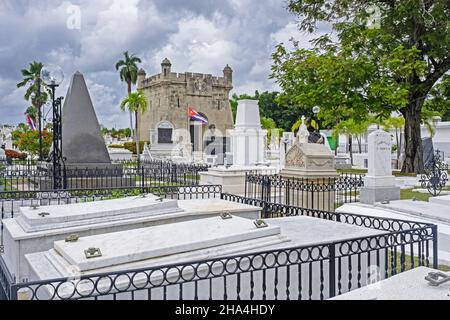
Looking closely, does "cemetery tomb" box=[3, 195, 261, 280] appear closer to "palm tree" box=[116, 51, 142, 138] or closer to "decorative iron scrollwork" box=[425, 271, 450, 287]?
"decorative iron scrollwork" box=[425, 271, 450, 287]

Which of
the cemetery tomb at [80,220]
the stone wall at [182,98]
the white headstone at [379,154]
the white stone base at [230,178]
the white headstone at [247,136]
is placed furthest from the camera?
the stone wall at [182,98]

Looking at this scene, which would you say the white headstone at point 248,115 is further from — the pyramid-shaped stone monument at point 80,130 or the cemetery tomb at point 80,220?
the cemetery tomb at point 80,220

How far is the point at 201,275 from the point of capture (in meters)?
3.81

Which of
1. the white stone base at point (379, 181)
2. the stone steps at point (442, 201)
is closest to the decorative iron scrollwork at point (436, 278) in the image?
the stone steps at point (442, 201)

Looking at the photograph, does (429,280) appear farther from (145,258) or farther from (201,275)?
(145,258)

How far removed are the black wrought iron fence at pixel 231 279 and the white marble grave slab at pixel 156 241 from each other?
Answer: 0.24 m

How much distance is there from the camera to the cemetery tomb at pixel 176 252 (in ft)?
12.1

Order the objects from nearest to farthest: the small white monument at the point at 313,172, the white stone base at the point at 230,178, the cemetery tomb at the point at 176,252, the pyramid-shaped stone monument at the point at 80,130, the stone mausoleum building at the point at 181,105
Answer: the cemetery tomb at the point at 176,252 → the small white monument at the point at 313,172 → the white stone base at the point at 230,178 → the pyramid-shaped stone monument at the point at 80,130 → the stone mausoleum building at the point at 181,105

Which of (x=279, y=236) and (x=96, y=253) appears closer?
(x=96, y=253)

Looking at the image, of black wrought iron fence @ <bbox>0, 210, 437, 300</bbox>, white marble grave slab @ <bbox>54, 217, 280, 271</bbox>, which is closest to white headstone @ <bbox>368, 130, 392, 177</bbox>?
black wrought iron fence @ <bbox>0, 210, 437, 300</bbox>

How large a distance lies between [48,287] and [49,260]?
0.80 meters

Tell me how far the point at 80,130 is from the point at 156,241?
34.0 ft

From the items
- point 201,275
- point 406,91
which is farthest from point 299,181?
point 406,91

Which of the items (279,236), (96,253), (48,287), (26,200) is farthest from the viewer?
(26,200)
